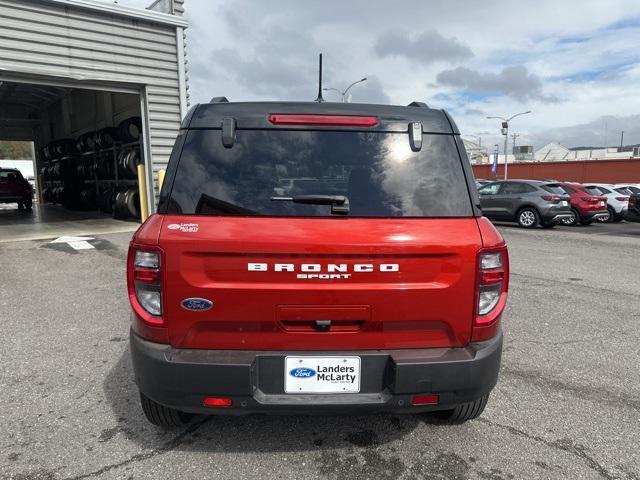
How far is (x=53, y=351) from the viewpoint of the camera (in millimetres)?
4008

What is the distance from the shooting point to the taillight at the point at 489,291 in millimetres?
2219

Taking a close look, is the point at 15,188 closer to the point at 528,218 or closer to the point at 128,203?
the point at 128,203

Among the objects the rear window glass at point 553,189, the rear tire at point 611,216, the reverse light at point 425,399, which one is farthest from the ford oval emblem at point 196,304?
the rear tire at point 611,216

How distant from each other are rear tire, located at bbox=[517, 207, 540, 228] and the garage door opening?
1185 cm

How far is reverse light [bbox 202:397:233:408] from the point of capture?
2.15 meters

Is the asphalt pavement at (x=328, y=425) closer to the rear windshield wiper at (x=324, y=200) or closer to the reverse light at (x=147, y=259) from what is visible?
the reverse light at (x=147, y=259)

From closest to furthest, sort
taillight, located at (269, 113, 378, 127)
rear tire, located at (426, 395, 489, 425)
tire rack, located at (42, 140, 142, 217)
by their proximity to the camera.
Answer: taillight, located at (269, 113, 378, 127)
rear tire, located at (426, 395, 489, 425)
tire rack, located at (42, 140, 142, 217)

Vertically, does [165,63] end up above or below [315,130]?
above

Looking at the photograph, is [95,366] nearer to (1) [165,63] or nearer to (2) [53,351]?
(2) [53,351]

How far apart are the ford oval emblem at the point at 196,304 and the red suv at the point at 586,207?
15876 millimetres

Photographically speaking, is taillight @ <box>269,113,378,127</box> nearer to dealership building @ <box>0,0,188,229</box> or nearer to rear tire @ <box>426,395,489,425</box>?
rear tire @ <box>426,395,489,425</box>

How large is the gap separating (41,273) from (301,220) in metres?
6.69

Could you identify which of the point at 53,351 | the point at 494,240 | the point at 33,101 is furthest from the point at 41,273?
the point at 33,101

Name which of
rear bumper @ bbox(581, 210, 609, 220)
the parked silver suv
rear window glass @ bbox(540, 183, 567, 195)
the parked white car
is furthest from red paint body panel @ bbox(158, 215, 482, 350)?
the parked white car
